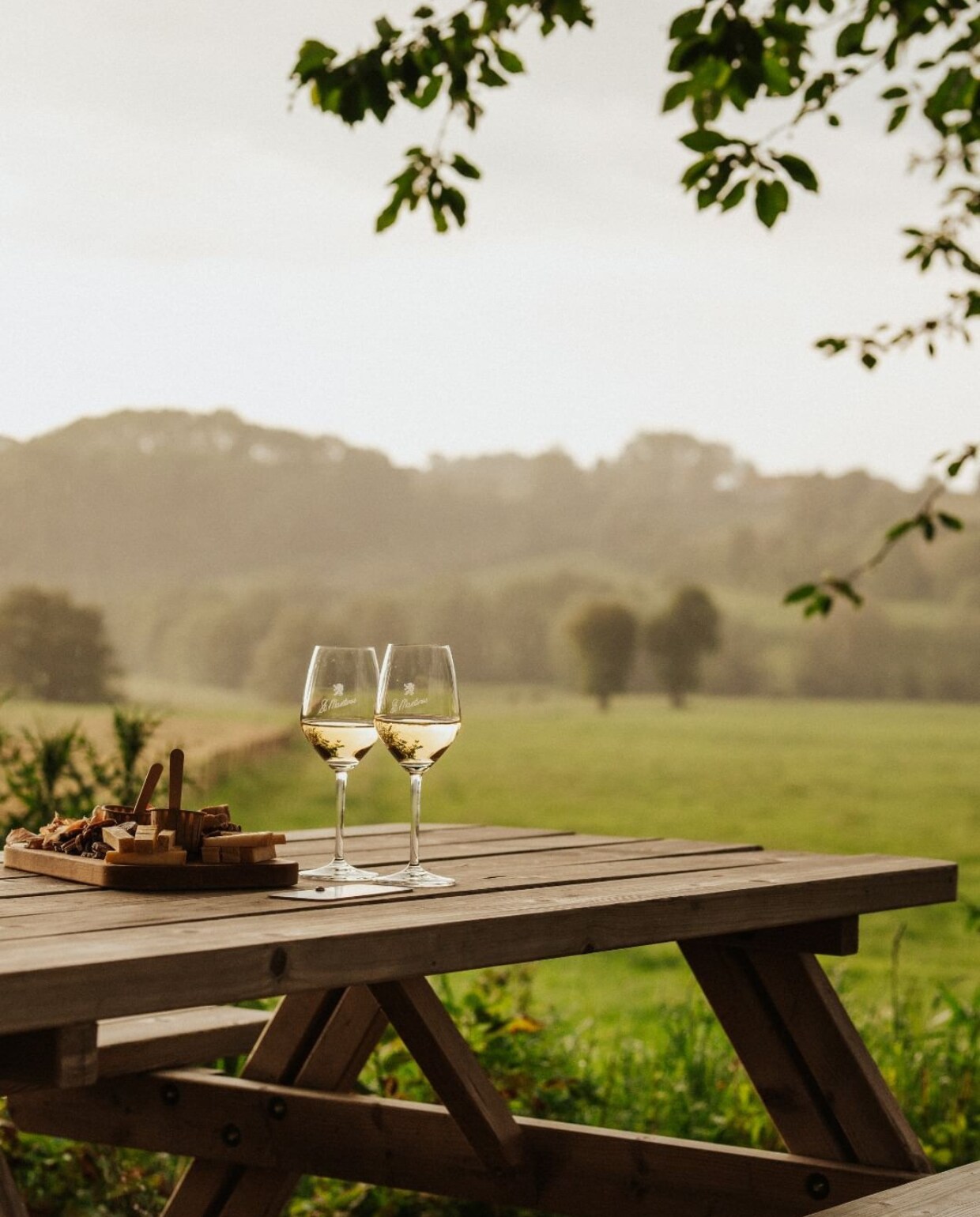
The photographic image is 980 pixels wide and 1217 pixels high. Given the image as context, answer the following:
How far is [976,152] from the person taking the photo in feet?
13.9

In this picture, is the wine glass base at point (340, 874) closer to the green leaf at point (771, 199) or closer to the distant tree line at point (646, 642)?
the green leaf at point (771, 199)

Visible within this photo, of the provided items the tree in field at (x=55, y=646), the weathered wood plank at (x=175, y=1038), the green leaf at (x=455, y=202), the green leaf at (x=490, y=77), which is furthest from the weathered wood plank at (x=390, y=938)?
the tree in field at (x=55, y=646)

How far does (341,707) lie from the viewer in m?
1.71

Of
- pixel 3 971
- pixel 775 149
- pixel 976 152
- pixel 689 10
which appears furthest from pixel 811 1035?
pixel 976 152

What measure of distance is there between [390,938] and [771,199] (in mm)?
1943

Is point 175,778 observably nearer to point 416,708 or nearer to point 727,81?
point 416,708

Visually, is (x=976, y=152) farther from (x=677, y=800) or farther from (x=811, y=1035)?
(x=677, y=800)

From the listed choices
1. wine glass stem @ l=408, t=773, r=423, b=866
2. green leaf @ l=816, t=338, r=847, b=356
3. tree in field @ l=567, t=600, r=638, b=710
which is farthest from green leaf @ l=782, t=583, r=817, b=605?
tree in field @ l=567, t=600, r=638, b=710

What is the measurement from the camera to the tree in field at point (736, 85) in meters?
2.99

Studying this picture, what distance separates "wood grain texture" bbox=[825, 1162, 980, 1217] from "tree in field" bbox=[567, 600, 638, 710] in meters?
14.8

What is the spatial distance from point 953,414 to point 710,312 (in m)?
3.76

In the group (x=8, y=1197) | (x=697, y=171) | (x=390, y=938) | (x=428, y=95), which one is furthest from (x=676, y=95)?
(x=8, y=1197)

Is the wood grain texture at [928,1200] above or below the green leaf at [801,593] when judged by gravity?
below

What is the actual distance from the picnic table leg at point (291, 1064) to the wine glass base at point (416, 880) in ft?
2.10
